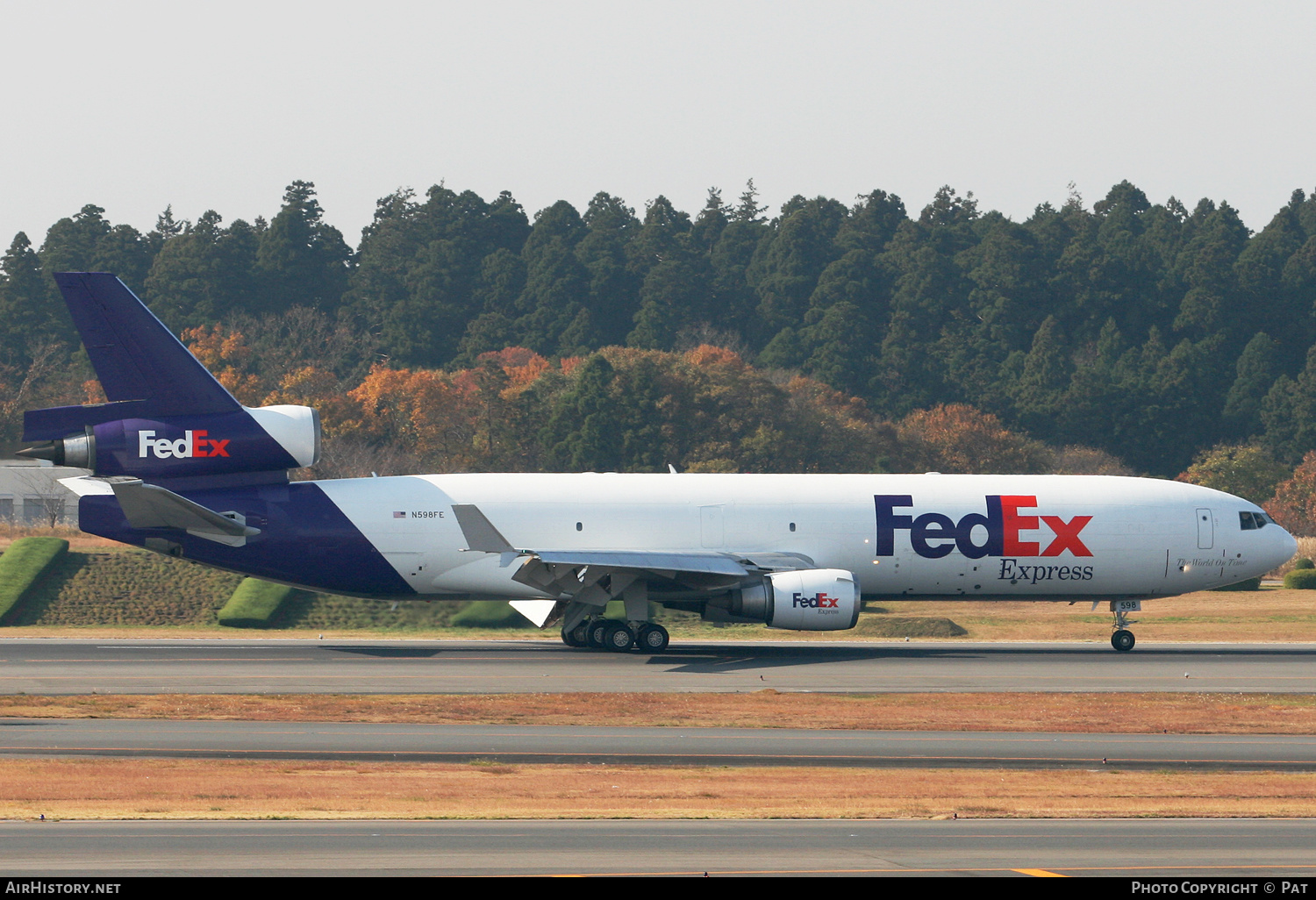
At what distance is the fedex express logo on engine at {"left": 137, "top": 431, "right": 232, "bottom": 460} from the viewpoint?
36125 millimetres

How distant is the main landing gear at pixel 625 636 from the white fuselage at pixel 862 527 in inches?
77.4

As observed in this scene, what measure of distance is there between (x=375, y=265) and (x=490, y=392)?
5421cm

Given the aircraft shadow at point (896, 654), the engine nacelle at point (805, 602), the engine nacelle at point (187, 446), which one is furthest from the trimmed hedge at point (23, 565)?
the engine nacelle at point (805, 602)

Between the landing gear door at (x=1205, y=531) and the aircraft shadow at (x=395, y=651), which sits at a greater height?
the landing gear door at (x=1205, y=531)

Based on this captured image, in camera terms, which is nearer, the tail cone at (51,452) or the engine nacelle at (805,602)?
the tail cone at (51,452)

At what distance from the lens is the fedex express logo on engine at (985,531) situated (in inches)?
1523

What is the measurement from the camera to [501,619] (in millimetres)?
43656

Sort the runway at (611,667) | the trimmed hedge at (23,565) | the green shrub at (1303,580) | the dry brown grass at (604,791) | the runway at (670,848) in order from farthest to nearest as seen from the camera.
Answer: the green shrub at (1303,580), the trimmed hedge at (23,565), the runway at (611,667), the dry brown grass at (604,791), the runway at (670,848)

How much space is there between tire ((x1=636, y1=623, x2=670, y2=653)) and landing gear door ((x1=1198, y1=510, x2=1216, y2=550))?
1556cm

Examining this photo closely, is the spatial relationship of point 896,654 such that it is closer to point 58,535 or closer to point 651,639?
point 651,639

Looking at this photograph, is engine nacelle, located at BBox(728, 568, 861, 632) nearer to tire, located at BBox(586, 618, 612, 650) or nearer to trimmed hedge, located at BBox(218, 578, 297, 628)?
tire, located at BBox(586, 618, 612, 650)

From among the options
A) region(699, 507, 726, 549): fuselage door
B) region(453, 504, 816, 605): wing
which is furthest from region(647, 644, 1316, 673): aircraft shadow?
region(699, 507, 726, 549): fuselage door

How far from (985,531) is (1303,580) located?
23627mm

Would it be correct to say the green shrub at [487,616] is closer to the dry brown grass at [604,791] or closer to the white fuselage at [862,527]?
the white fuselage at [862,527]
